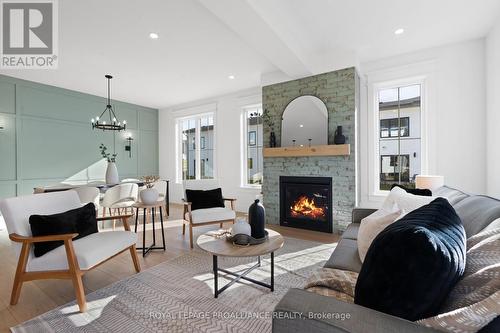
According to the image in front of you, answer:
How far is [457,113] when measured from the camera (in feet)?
10.9

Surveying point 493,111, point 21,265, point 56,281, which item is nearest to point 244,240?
point 21,265

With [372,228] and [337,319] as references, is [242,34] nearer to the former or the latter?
[372,228]

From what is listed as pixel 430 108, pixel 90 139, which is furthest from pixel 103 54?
pixel 430 108

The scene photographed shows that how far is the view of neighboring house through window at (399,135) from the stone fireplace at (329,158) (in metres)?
0.58

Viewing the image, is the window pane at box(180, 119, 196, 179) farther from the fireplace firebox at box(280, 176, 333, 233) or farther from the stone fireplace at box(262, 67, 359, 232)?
the fireplace firebox at box(280, 176, 333, 233)

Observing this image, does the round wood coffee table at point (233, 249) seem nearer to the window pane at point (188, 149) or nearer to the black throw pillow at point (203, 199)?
the black throw pillow at point (203, 199)

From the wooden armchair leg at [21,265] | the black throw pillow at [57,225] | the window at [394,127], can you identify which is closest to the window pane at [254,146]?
the window at [394,127]

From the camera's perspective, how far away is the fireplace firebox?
12.6 feet

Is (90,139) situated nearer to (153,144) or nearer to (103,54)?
(153,144)

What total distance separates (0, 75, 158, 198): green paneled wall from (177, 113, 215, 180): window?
1393mm

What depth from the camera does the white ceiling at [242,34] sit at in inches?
99.2

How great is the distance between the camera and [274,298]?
193 centimetres

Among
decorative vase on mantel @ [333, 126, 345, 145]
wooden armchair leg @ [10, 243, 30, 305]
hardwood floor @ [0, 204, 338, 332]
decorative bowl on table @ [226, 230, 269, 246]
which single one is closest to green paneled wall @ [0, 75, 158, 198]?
hardwood floor @ [0, 204, 338, 332]

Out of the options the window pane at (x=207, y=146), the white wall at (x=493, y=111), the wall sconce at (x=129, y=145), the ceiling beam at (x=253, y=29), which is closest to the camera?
the ceiling beam at (x=253, y=29)
